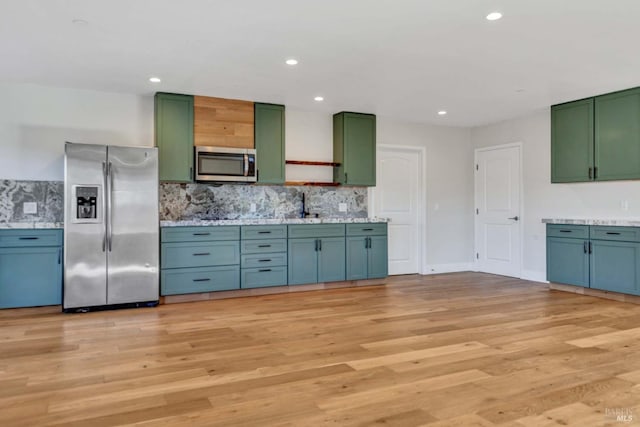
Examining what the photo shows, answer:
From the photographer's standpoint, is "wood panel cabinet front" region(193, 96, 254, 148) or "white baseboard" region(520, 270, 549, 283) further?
"white baseboard" region(520, 270, 549, 283)

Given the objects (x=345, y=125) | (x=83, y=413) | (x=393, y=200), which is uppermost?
(x=345, y=125)

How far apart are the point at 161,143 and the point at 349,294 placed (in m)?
2.91

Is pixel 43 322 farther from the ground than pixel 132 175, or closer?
closer

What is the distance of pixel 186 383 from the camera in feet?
8.88

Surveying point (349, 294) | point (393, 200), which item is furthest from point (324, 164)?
point (349, 294)

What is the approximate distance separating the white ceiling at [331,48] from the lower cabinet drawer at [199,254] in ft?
5.93

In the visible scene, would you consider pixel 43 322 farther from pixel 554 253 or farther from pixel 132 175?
pixel 554 253

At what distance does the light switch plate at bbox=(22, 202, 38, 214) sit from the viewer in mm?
5051

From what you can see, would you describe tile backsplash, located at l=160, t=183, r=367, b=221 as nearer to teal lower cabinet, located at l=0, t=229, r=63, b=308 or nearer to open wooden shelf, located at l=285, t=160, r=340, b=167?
open wooden shelf, located at l=285, t=160, r=340, b=167

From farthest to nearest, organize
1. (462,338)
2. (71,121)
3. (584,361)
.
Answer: (71,121) → (462,338) → (584,361)

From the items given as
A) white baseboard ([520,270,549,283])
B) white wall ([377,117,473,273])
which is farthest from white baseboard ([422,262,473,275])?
white baseboard ([520,270,549,283])

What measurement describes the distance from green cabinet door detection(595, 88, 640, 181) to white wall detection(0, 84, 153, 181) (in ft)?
18.1

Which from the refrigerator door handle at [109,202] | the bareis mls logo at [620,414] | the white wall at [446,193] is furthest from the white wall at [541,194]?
the refrigerator door handle at [109,202]

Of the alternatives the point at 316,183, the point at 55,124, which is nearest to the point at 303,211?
the point at 316,183
